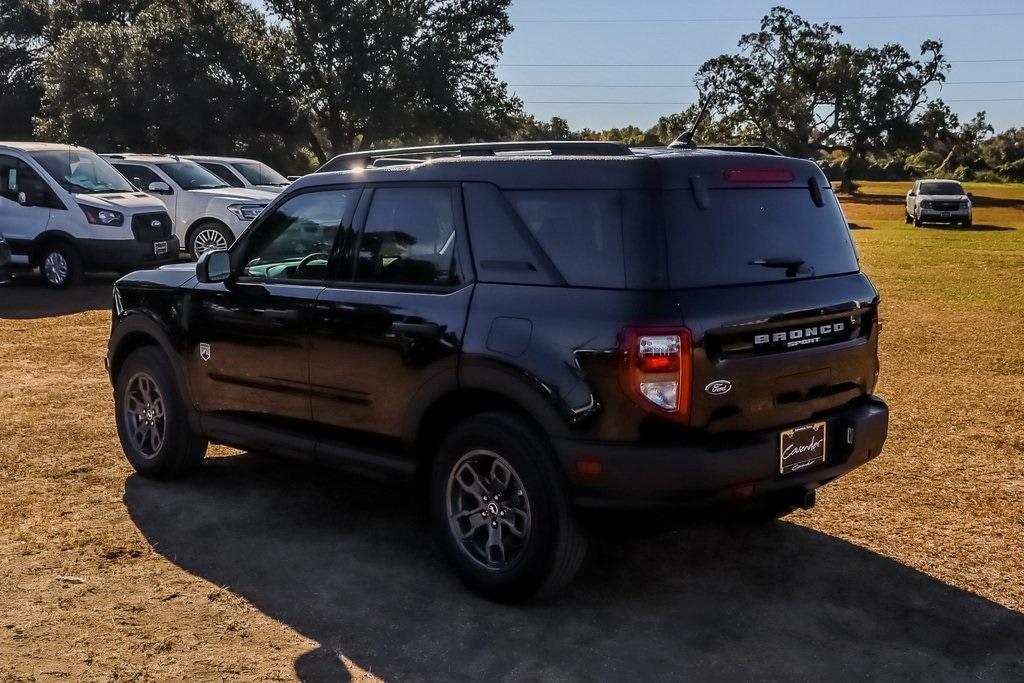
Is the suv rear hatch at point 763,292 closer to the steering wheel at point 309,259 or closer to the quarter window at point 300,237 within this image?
the quarter window at point 300,237

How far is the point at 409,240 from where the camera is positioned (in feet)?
17.3

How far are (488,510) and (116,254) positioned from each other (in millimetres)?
12776

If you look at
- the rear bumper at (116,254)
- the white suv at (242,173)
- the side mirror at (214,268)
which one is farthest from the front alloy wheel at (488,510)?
the white suv at (242,173)

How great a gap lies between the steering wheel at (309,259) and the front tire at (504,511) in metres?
1.25

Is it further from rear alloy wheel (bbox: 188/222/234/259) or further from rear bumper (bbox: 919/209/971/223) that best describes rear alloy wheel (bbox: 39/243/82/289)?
rear bumper (bbox: 919/209/971/223)

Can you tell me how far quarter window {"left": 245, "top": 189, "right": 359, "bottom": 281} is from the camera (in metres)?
5.63

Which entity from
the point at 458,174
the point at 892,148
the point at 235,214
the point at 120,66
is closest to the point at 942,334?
the point at 458,174

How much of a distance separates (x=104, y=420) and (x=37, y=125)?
42.2 metres

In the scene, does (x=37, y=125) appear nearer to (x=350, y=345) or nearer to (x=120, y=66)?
(x=120, y=66)

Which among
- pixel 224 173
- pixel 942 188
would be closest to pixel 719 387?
pixel 224 173

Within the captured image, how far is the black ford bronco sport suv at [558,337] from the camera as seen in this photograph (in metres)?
4.32

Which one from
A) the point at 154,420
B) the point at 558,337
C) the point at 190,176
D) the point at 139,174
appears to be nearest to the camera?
the point at 558,337

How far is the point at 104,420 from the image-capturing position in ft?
26.7

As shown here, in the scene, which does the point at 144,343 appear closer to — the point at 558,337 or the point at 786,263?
the point at 558,337
